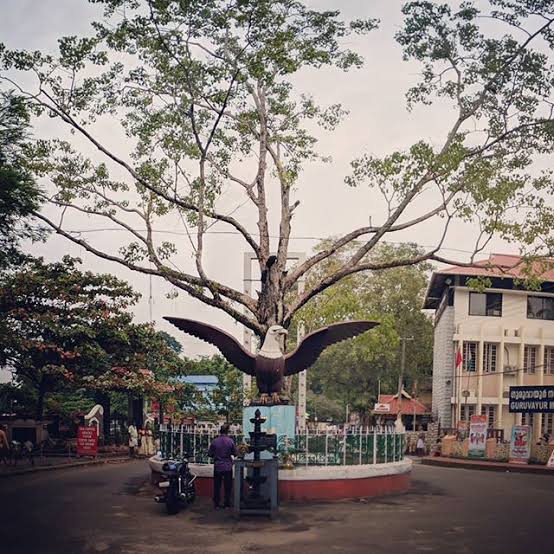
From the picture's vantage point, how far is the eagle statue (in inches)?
727

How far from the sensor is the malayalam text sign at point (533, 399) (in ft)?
89.1

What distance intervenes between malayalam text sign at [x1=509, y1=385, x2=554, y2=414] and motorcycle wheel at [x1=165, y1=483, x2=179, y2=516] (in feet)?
52.6

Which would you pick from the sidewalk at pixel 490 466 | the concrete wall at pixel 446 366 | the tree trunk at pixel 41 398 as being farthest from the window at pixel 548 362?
the tree trunk at pixel 41 398

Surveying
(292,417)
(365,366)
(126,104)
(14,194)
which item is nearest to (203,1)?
(126,104)

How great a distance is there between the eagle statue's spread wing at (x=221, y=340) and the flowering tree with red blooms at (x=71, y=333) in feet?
42.9

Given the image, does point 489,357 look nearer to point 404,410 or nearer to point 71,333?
point 404,410

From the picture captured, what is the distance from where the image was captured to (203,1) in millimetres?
19203

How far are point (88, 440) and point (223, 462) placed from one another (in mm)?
15965

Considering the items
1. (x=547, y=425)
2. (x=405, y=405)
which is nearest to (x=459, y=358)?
(x=547, y=425)

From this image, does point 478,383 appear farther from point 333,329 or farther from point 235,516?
point 235,516

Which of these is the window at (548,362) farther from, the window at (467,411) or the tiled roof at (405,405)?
the tiled roof at (405,405)

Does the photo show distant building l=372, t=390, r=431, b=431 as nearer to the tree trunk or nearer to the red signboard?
the tree trunk

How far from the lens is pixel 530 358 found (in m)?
43.5

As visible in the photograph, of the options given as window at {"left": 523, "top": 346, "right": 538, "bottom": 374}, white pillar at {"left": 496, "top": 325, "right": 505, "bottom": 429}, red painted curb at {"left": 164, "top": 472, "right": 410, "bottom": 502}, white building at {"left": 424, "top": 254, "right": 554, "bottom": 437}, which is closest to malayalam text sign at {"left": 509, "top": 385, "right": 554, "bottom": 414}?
red painted curb at {"left": 164, "top": 472, "right": 410, "bottom": 502}
